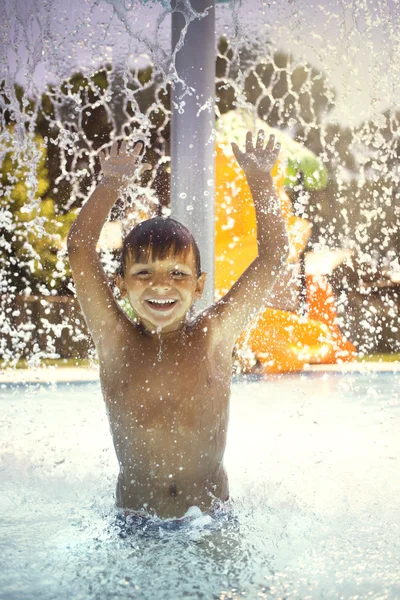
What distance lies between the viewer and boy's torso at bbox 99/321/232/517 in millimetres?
2611

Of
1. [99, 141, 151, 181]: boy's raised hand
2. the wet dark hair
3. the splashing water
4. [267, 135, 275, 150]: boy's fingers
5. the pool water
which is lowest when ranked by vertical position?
the pool water

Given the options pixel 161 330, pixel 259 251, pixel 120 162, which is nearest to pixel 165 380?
pixel 161 330

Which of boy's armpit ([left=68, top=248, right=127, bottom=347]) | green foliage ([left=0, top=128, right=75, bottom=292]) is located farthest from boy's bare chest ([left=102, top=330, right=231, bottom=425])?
green foliage ([left=0, top=128, right=75, bottom=292])

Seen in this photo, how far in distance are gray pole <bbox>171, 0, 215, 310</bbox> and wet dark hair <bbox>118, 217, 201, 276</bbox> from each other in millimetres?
1285

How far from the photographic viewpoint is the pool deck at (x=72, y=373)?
25.4 ft

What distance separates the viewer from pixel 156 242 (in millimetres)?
2559

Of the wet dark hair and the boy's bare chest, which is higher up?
the wet dark hair

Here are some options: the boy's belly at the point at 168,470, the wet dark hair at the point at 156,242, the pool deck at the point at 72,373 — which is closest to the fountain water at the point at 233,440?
the boy's belly at the point at 168,470

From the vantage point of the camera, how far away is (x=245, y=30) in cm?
522

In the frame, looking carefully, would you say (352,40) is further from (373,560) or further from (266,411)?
(373,560)

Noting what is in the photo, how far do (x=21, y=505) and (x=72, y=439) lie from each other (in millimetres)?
Result: 1486

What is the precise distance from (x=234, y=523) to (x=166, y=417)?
17.0 inches

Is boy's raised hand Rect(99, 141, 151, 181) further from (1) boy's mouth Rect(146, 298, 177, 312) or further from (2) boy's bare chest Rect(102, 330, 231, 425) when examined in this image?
(2) boy's bare chest Rect(102, 330, 231, 425)

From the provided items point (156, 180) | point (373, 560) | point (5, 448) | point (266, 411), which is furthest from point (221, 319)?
point (156, 180)
